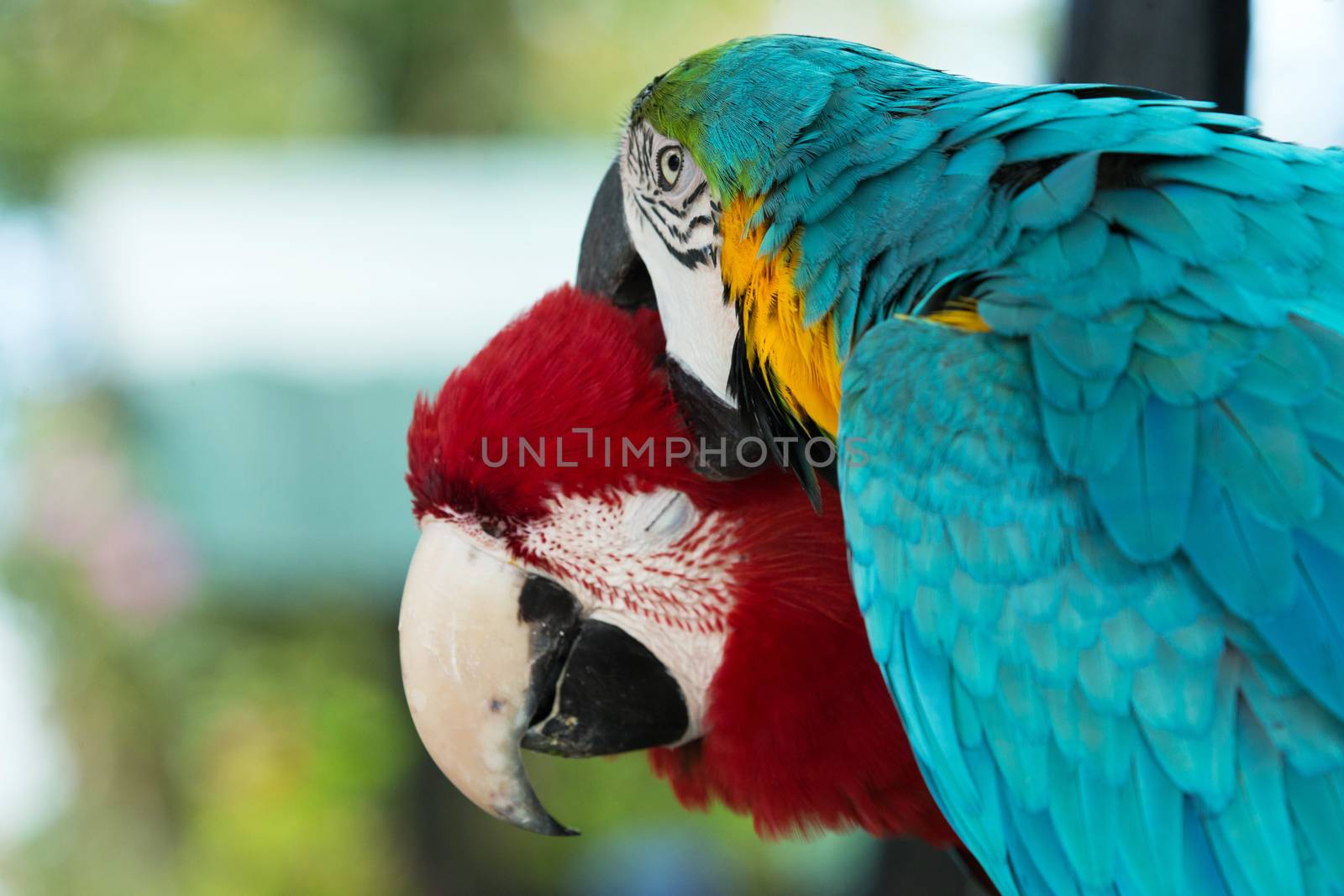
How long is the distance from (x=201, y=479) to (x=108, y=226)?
631mm

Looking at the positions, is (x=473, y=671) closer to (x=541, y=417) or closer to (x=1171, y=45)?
(x=541, y=417)

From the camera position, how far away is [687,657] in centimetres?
Answer: 84

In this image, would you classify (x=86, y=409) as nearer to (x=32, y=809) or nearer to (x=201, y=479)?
(x=201, y=479)

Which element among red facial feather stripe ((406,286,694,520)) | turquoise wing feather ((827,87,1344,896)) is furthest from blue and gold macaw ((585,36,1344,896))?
red facial feather stripe ((406,286,694,520))

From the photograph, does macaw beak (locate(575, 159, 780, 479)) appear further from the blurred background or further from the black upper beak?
the blurred background

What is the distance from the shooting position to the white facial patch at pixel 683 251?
80 cm

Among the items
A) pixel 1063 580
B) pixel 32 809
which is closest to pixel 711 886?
pixel 32 809

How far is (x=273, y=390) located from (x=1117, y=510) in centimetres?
180

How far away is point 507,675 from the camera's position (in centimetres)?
80

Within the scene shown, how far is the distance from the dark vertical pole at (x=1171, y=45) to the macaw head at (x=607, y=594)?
1.66ft

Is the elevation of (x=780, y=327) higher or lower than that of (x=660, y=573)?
higher

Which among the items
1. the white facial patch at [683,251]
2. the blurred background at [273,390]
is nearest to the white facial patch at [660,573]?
the white facial patch at [683,251]

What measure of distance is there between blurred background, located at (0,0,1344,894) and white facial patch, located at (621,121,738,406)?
0.62m

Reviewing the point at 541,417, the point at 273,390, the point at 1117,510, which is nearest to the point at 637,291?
the point at 541,417
